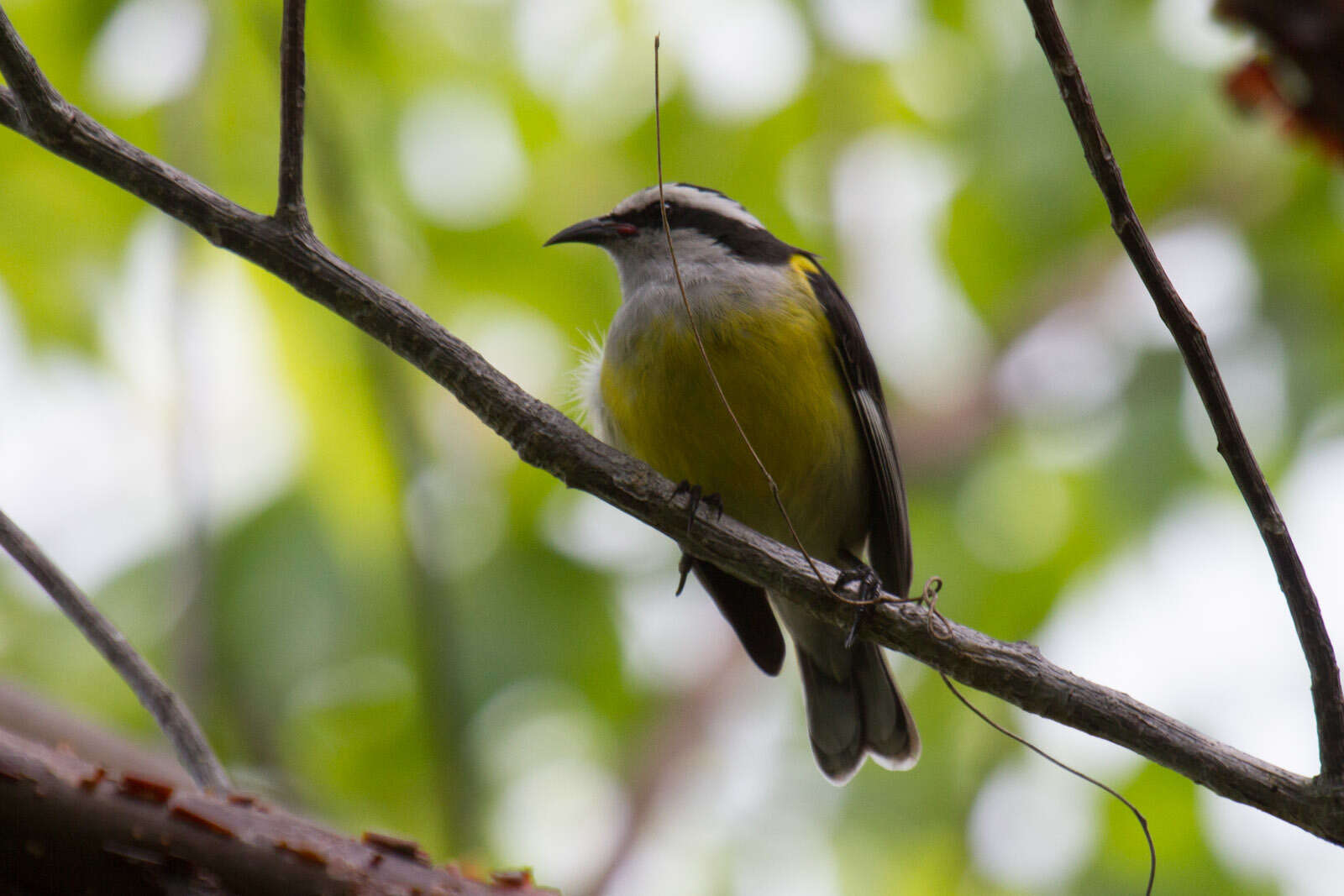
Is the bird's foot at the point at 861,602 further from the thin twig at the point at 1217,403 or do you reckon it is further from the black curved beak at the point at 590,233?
the black curved beak at the point at 590,233

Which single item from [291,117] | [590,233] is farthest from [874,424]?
[291,117]

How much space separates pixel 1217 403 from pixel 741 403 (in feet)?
5.69

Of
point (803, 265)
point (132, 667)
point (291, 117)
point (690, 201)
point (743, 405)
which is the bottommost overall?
point (132, 667)

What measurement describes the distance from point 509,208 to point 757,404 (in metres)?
2.59

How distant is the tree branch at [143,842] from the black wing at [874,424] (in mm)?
2558

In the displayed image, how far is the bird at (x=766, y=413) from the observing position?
3.66 m

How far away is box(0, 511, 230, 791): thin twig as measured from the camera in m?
2.39

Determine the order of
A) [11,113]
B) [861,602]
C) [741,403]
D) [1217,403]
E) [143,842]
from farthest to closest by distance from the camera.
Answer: [741,403] < [861,602] < [11,113] < [1217,403] < [143,842]

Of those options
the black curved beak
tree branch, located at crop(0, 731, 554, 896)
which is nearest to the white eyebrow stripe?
the black curved beak

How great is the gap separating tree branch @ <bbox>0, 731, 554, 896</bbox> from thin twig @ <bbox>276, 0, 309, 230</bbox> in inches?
43.7

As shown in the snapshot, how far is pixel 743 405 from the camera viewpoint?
3.64 metres

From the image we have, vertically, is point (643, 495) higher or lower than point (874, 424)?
lower

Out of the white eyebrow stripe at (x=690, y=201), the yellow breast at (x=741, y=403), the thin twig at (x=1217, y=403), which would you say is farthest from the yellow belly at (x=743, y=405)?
the thin twig at (x=1217, y=403)

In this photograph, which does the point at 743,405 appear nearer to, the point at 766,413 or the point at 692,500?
the point at 766,413
